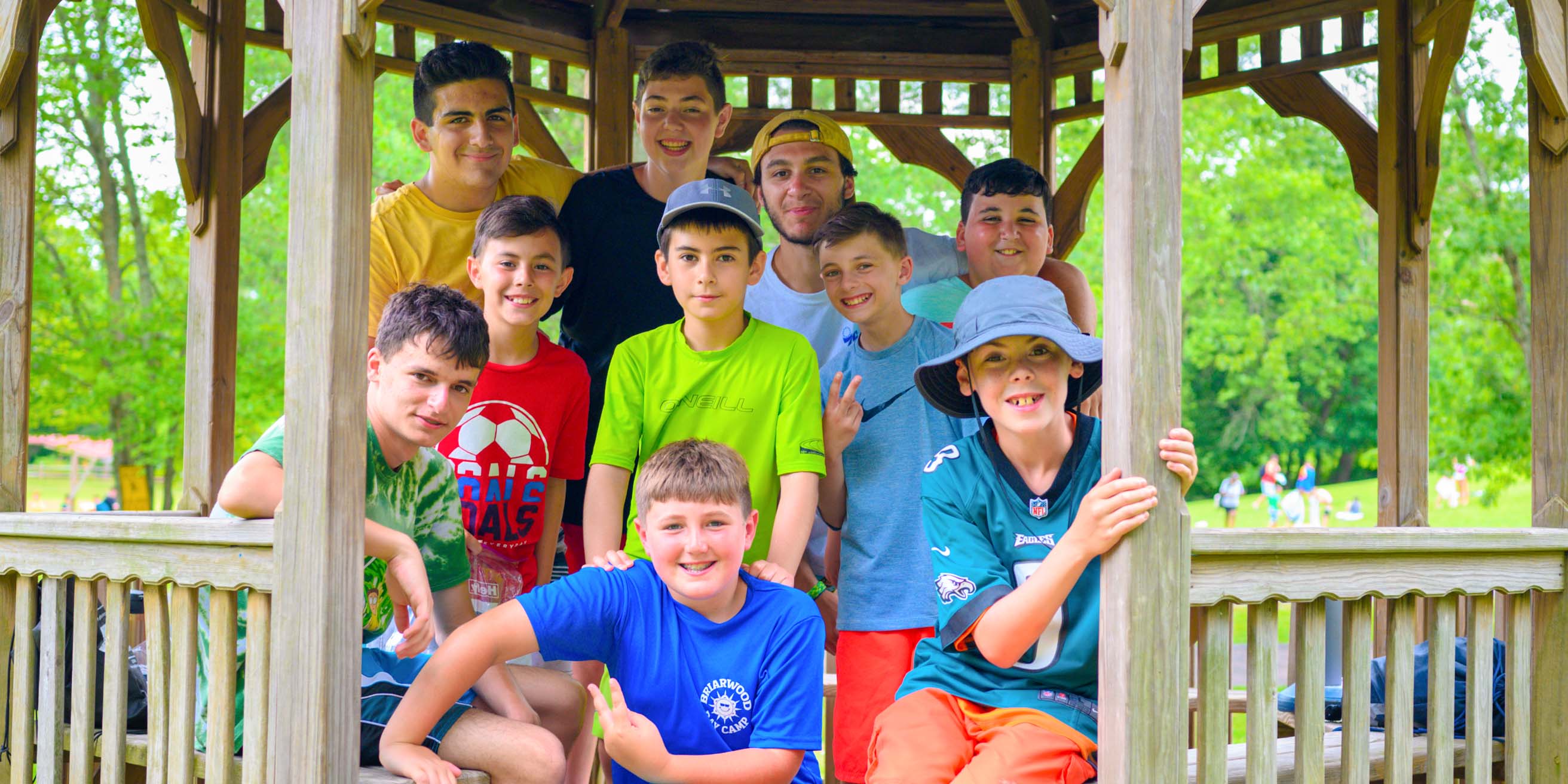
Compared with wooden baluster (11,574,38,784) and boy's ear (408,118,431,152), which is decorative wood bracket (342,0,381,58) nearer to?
boy's ear (408,118,431,152)

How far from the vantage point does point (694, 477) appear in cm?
348

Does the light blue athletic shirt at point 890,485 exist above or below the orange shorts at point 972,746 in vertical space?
above

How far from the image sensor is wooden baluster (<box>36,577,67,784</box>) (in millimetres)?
3805

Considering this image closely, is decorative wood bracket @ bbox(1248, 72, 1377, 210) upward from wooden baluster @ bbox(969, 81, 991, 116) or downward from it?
downward

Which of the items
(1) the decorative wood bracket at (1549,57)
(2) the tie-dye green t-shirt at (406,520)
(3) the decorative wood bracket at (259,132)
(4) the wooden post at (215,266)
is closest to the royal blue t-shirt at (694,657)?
(2) the tie-dye green t-shirt at (406,520)

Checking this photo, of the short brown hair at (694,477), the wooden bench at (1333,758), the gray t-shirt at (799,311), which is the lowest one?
the wooden bench at (1333,758)

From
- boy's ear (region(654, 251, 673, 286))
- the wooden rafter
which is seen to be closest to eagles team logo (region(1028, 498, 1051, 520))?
boy's ear (region(654, 251, 673, 286))

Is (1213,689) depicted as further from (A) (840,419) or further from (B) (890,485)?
(A) (840,419)

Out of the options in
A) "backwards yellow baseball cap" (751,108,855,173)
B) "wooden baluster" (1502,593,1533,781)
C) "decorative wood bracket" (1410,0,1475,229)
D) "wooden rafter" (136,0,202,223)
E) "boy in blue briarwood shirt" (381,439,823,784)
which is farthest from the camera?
"wooden rafter" (136,0,202,223)

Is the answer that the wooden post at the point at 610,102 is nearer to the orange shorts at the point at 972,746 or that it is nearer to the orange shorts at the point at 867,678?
the orange shorts at the point at 867,678

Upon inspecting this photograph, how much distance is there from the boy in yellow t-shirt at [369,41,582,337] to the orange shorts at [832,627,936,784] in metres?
2.02

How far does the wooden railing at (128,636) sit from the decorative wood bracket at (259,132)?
281 centimetres

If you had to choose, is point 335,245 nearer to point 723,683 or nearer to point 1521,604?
point 723,683

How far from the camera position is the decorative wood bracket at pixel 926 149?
7699 mm
